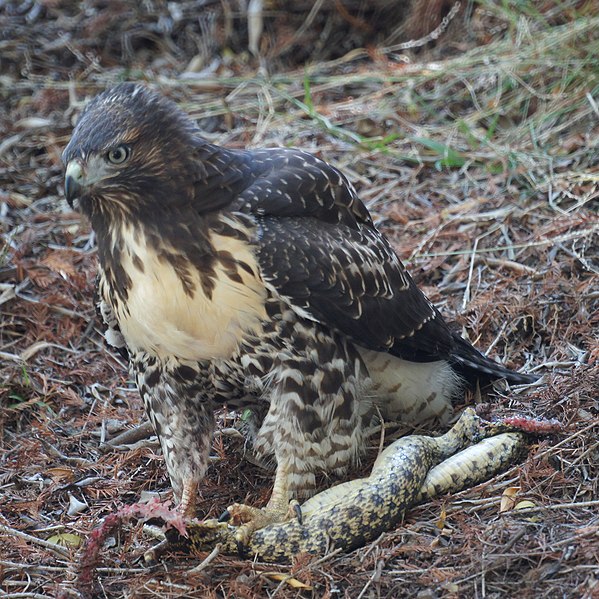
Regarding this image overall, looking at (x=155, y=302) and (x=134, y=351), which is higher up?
(x=155, y=302)

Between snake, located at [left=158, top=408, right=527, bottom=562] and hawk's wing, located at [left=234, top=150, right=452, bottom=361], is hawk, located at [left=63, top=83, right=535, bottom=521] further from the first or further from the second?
snake, located at [left=158, top=408, right=527, bottom=562]

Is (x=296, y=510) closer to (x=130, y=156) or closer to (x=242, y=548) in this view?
(x=242, y=548)

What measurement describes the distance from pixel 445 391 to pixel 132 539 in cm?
157

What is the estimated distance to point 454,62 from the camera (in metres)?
7.10

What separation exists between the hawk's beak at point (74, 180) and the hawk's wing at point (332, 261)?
602 mm

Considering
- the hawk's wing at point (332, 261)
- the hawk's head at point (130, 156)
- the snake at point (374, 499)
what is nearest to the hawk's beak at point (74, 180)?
the hawk's head at point (130, 156)

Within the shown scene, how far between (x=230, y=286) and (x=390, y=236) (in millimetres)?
2357

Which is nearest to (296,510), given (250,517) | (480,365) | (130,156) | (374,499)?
(250,517)

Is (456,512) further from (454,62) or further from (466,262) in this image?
(454,62)

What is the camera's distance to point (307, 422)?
3.95m

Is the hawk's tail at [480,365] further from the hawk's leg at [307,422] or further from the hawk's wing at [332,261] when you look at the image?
the hawk's leg at [307,422]

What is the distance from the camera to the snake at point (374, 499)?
3699 millimetres

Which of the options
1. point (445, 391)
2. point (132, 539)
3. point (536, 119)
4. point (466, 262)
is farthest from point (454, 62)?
point (132, 539)

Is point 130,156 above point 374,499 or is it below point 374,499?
above
